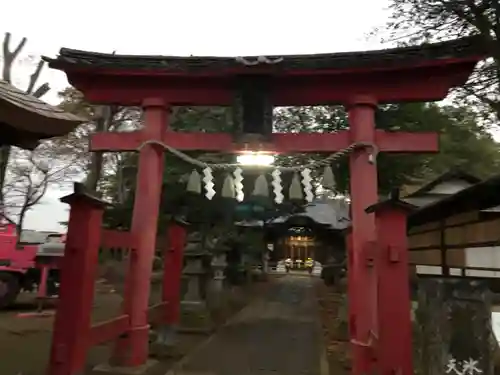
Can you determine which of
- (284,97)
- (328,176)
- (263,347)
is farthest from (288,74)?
(263,347)

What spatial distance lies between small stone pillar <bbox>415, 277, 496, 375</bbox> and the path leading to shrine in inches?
159

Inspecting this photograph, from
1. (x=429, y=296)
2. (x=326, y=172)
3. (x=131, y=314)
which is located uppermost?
(x=326, y=172)

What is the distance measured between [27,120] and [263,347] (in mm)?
7246

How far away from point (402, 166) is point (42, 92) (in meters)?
14.6

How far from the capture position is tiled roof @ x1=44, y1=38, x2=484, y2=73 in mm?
7262

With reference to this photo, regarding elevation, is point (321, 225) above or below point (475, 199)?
above

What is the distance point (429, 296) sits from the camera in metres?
4.38

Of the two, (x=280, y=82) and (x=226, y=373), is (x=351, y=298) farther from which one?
(x=280, y=82)

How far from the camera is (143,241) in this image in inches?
297

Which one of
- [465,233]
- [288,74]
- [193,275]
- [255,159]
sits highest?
[288,74]

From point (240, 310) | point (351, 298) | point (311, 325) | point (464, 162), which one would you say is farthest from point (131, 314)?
point (464, 162)

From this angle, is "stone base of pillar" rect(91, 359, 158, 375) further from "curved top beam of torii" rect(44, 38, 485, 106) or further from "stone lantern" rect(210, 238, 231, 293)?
"stone lantern" rect(210, 238, 231, 293)

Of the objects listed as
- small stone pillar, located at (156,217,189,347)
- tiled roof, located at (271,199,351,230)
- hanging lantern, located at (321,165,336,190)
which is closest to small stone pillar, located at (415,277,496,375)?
hanging lantern, located at (321,165,336,190)

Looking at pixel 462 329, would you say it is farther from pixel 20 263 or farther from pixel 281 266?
pixel 281 266
